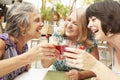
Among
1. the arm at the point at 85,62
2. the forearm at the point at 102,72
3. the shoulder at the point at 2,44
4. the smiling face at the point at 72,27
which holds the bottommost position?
the forearm at the point at 102,72

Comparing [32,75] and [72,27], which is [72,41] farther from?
[32,75]

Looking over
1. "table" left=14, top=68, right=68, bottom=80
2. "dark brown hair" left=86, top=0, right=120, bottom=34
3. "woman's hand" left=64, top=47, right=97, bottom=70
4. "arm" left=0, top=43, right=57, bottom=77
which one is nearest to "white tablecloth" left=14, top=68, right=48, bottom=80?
"table" left=14, top=68, right=68, bottom=80

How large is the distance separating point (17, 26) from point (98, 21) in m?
0.59

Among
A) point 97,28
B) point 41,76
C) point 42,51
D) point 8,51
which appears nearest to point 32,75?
point 41,76

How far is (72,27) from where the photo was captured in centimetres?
208

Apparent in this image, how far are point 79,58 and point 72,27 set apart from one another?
0.96 meters

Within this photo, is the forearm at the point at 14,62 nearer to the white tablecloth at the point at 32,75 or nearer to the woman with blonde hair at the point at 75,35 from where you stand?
the white tablecloth at the point at 32,75

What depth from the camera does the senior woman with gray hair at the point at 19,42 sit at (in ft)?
4.45

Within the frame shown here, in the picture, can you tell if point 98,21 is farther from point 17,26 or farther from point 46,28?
point 46,28

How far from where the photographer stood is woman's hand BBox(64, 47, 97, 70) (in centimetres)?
114

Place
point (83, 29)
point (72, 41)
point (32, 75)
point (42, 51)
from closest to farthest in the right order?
point (42, 51) < point (32, 75) < point (83, 29) < point (72, 41)

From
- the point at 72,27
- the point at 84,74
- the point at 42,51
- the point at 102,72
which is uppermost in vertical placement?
the point at 72,27

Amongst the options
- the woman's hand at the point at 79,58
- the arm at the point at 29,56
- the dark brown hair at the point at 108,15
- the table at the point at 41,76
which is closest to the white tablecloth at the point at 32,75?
the table at the point at 41,76

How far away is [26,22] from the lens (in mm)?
1629
